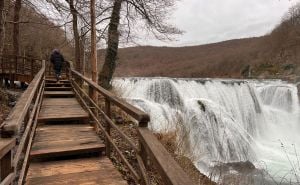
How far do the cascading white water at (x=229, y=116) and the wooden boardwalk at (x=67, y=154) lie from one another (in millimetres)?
2878

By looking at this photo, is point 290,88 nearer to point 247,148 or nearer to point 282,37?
point 247,148

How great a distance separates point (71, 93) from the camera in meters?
12.8

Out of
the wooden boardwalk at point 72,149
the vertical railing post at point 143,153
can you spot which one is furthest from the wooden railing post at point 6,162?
the vertical railing post at point 143,153

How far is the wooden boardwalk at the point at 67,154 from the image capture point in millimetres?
4746

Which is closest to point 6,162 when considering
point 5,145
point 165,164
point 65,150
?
point 5,145

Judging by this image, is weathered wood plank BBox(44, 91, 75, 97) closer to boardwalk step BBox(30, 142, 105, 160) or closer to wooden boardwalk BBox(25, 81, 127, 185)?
wooden boardwalk BBox(25, 81, 127, 185)

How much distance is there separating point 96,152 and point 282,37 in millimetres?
47185

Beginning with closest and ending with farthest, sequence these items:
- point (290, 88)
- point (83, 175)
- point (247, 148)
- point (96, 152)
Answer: point (83, 175) → point (96, 152) → point (247, 148) → point (290, 88)

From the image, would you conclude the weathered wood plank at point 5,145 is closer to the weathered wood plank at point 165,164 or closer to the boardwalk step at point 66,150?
the weathered wood plank at point 165,164

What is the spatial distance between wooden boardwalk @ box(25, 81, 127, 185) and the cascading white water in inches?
113

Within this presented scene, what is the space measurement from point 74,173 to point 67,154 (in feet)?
Result: 2.72

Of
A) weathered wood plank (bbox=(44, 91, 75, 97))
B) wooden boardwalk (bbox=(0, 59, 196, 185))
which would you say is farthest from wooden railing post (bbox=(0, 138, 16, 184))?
weathered wood plank (bbox=(44, 91, 75, 97))

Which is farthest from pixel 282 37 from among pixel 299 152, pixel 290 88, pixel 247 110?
pixel 299 152

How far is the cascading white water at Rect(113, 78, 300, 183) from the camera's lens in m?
13.1
